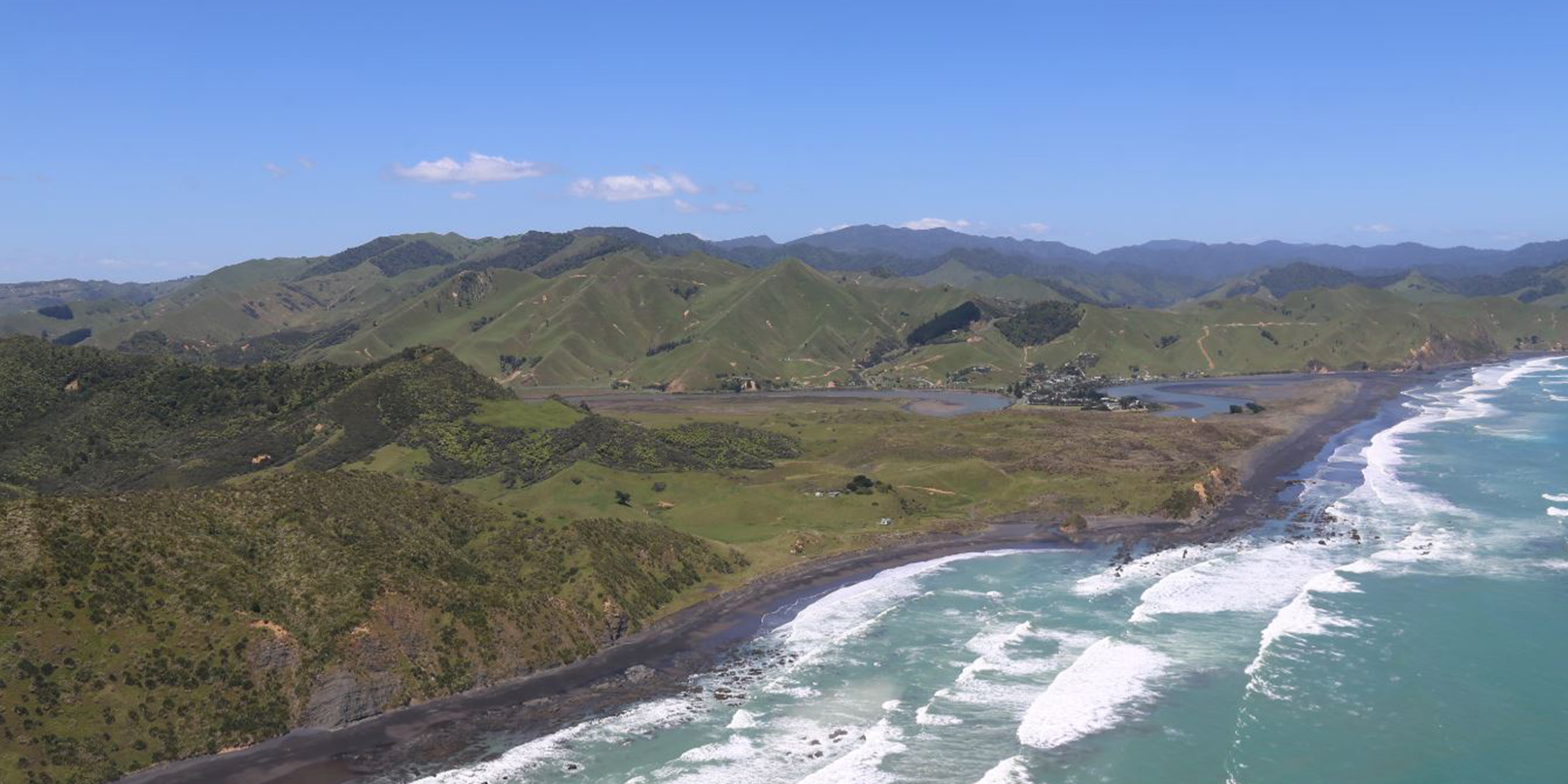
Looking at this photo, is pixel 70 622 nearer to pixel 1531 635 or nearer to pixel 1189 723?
pixel 1189 723

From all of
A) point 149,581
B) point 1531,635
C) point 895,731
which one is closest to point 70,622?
point 149,581

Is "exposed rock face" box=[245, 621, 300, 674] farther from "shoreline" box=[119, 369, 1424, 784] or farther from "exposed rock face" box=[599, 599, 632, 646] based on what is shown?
"exposed rock face" box=[599, 599, 632, 646]

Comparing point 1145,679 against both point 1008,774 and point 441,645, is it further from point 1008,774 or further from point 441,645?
point 441,645

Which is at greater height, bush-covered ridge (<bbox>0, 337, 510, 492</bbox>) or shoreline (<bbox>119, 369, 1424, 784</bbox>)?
bush-covered ridge (<bbox>0, 337, 510, 492</bbox>)

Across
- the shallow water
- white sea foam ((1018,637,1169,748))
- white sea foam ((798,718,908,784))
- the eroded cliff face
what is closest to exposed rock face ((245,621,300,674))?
the eroded cliff face

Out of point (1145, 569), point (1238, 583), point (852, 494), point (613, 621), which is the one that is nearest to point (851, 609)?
point (613, 621)

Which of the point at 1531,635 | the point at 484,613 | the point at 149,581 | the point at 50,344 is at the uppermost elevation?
the point at 50,344
